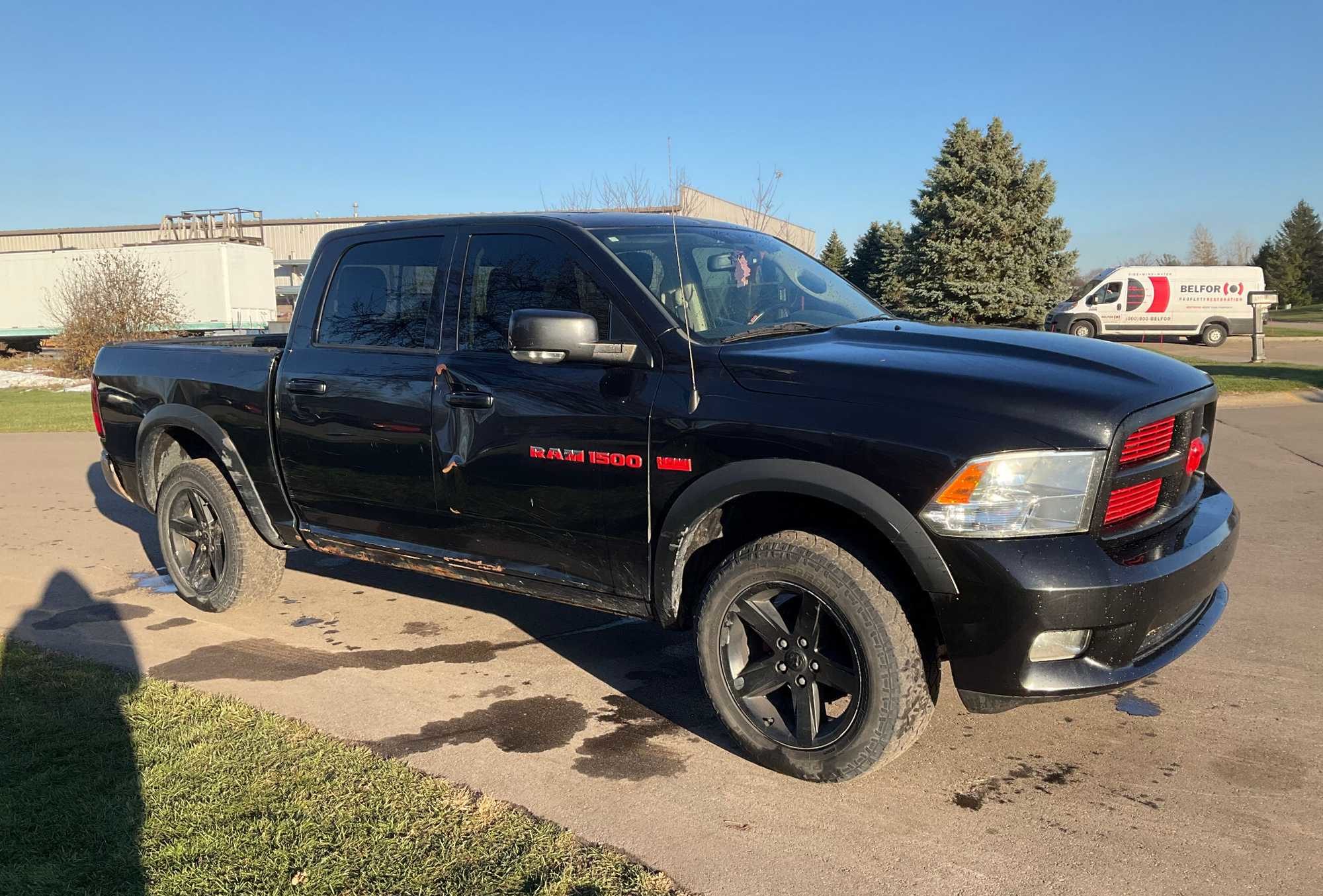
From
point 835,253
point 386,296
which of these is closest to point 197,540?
point 386,296

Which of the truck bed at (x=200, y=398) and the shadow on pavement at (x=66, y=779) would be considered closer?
the shadow on pavement at (x=66, y=779)

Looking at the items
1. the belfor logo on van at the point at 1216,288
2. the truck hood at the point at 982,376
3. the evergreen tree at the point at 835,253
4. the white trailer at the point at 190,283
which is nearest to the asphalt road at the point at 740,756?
the truck hood at the point at 982,376

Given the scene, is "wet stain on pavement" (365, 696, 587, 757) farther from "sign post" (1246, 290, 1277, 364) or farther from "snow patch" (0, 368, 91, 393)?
"snow patch" (0, 368, 91, 393)

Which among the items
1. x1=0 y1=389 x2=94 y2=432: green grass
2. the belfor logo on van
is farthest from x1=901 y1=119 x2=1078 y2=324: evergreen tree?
x1=0 y1=389 x2=94 y2=432: green grass

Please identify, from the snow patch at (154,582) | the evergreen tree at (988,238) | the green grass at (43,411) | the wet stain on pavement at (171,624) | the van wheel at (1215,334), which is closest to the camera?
Result: the wet stain on pavement at (171,624)

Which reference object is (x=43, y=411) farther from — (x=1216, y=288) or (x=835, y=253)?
(x=835, y=253)

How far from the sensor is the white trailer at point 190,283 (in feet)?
98.1

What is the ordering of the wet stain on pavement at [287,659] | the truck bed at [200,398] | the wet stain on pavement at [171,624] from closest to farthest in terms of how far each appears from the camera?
the wet stain on pavement at [287,659]
the truck bed at [200,398]
the wet stain on pavement at [171,624]

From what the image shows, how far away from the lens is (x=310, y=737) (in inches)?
150

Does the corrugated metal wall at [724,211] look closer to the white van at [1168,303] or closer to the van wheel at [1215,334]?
the white van at [1168,303]

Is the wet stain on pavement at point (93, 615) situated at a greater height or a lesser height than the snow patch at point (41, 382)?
lesser

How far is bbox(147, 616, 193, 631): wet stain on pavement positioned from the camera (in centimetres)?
540

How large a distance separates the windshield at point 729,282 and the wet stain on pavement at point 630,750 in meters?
1.58

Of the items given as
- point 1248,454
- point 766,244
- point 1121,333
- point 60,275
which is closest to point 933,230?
point 1121,333
